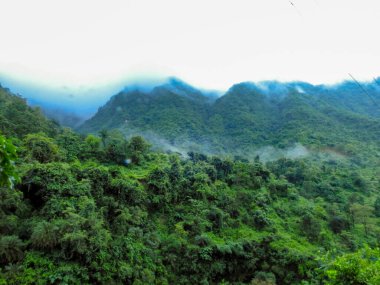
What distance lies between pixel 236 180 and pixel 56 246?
1967 centimetres

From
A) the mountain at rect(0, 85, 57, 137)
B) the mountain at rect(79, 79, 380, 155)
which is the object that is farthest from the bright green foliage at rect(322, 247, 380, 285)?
the mountain at rect(79, 79, 380, 155)

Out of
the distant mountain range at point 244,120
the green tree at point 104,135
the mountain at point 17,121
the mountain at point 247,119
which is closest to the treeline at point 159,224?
the green tree at point 104,135

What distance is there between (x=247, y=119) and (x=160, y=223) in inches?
2256

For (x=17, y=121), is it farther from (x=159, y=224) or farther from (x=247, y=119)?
(x=247, y=119)

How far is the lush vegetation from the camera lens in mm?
13648

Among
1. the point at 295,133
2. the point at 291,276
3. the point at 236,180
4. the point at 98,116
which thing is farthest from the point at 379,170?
the point at 98,116

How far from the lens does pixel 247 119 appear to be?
75688 mm

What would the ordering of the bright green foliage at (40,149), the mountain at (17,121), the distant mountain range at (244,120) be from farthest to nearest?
the distant mountain range at (244,120) < the mountain at (17,121) < the bright green foliage at (40,149)

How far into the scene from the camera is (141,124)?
68.6 meters

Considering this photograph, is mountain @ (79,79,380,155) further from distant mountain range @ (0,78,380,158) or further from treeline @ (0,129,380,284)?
treeline @ (0,129,380,284)

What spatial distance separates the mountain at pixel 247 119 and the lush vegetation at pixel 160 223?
90.7ft

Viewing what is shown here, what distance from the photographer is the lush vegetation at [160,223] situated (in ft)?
44.8

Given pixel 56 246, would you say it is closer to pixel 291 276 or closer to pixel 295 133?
pixel 291 276

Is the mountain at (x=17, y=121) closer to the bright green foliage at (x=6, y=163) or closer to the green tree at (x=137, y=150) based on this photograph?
the green tree at (x=137, y=150)
